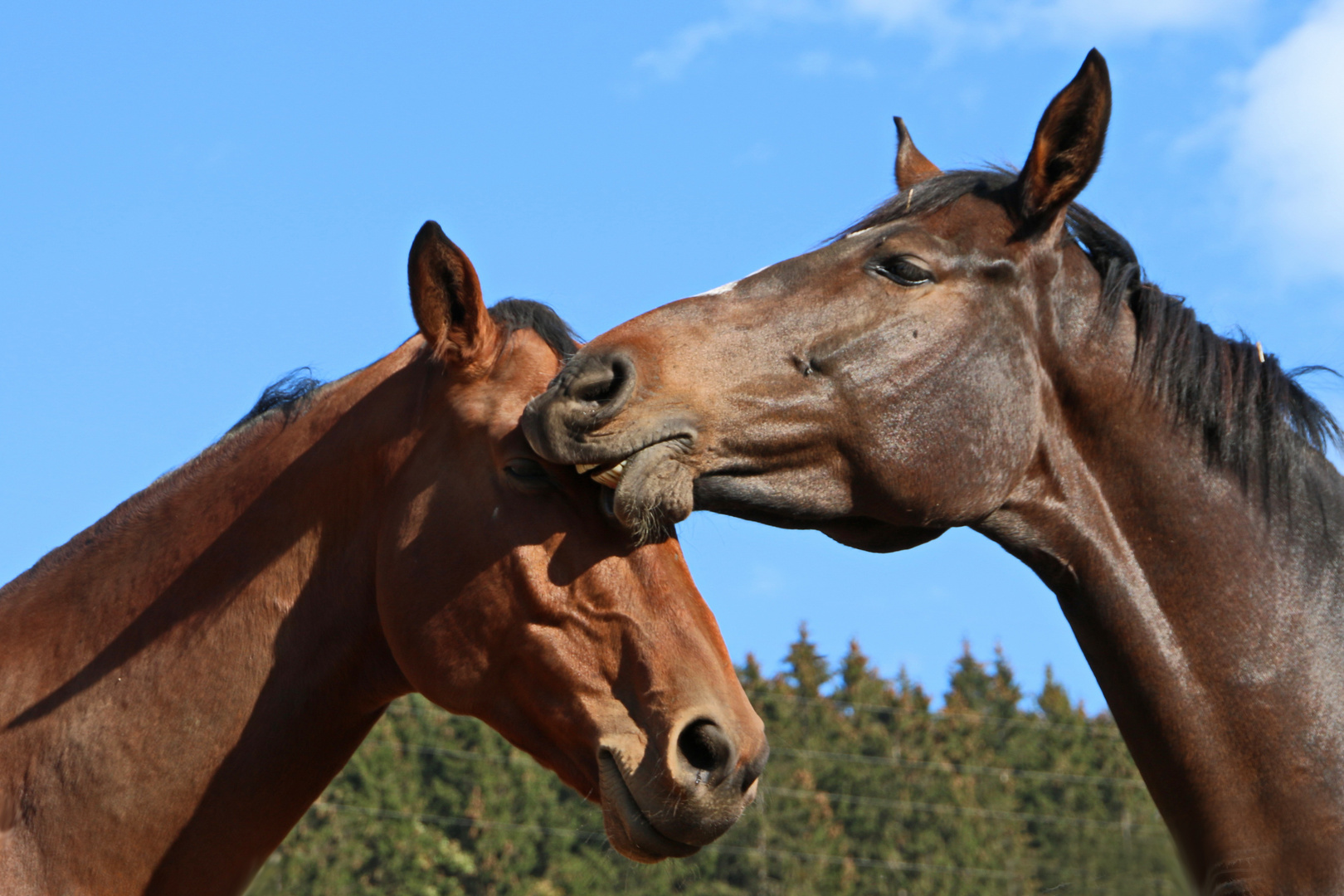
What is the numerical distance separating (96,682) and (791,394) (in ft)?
7.52

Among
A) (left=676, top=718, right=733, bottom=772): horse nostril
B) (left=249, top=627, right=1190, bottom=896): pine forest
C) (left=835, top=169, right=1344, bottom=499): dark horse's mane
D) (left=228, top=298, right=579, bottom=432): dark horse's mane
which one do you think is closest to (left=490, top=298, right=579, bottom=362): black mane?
(left=228, top=298, right=579, bottom=432): dark horse's mane

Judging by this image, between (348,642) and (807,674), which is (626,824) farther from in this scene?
(807,674)

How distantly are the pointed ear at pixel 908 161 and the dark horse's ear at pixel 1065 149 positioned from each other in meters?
0.96

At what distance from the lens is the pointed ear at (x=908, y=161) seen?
4.85 metres

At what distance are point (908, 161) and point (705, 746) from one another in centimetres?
257

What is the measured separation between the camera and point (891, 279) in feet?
12.6

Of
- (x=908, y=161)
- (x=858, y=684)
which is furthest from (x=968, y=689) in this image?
(x=908, y=161)

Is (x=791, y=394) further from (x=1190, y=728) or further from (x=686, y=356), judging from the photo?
(x=1190, y=728)

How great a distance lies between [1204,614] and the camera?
137 inches

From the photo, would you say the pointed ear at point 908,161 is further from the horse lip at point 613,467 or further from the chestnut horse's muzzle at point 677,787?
the chestnut horse's muzzle at point 677,787

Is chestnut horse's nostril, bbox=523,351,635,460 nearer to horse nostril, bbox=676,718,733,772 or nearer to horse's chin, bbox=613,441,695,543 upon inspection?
horse's chin, bbox=613,441,695,543

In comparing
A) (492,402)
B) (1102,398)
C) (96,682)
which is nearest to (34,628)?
(96,682)

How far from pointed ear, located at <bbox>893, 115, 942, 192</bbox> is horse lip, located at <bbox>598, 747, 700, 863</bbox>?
8.03ft

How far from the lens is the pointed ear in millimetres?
4852
